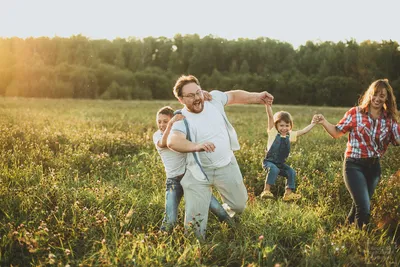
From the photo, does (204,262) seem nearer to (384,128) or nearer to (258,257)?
(258,257)

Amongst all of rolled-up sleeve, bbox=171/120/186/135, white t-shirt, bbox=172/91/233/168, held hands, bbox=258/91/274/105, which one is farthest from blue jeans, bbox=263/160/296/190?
rolled-up sleeve, bbox=171/120/186/135

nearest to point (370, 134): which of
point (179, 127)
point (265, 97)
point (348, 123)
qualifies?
point (348, 123)

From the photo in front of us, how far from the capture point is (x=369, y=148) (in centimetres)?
551

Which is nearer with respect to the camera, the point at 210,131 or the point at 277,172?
the point at 210,131

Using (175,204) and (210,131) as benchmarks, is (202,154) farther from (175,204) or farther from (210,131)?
(175,204)

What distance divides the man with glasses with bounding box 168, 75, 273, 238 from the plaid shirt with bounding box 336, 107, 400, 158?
1.56 m

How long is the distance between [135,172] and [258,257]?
4.69 m

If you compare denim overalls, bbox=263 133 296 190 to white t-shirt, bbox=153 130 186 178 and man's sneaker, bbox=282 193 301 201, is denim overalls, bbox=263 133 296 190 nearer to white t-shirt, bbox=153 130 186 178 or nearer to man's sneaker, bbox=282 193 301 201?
man's sneaker, bbox=282 193 301 201

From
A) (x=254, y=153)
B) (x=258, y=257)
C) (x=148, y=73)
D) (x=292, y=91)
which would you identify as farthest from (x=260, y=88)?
(x=258, y=257)

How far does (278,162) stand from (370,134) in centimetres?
207

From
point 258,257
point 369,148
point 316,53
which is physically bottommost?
point 258,257

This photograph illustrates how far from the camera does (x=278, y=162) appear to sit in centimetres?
735

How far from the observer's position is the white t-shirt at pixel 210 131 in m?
5.22

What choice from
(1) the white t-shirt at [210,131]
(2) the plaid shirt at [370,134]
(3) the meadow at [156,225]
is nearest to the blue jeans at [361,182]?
(2) the plaid shirt at [370,134]
